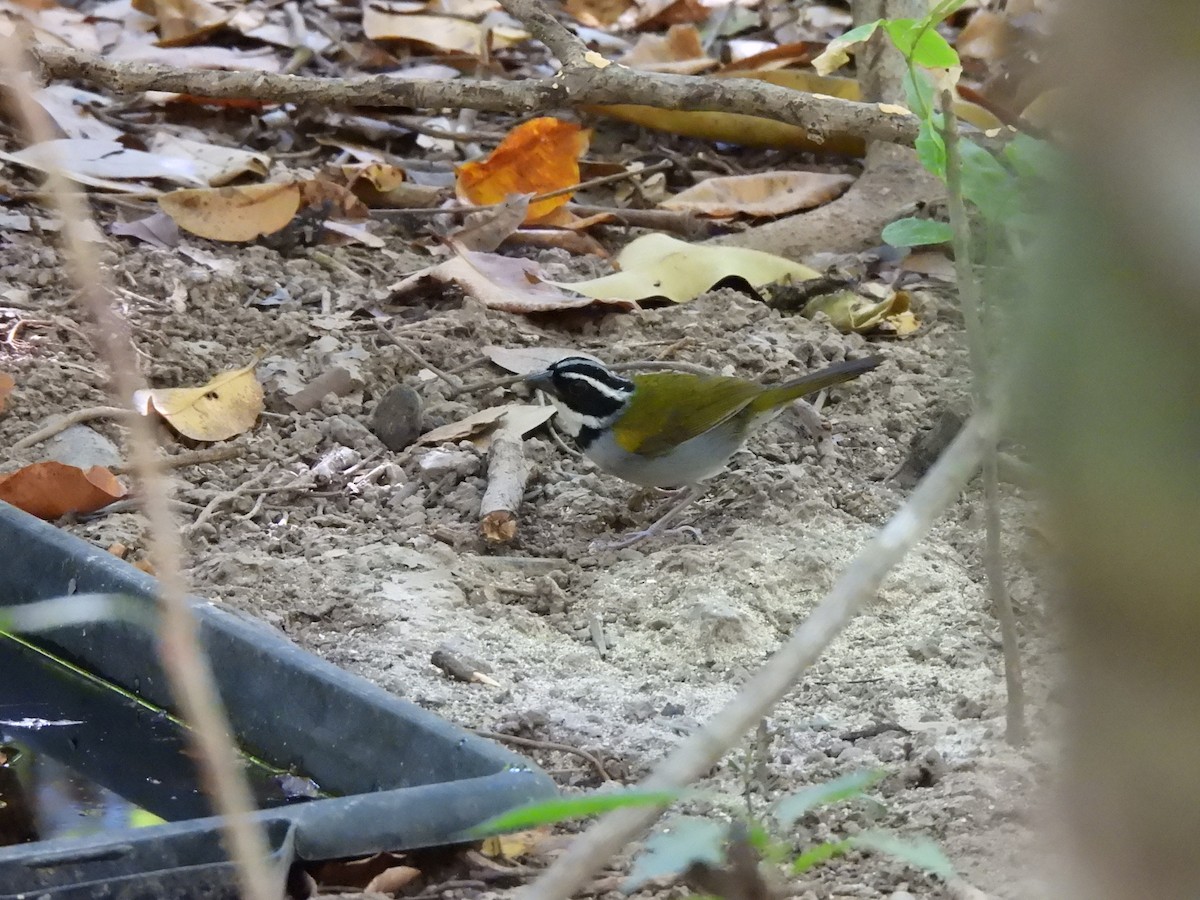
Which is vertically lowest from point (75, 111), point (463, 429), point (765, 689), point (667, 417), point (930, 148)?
point (75, 111)

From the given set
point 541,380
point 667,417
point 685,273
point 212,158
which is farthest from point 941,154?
point 212,158

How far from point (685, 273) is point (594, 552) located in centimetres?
175

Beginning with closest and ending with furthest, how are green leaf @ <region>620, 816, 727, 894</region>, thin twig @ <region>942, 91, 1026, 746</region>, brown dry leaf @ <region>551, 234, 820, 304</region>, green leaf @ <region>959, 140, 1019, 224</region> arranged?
green leaf @ <region>620, 816, 727, 894</region> < thin twig @ <region>942, 91, 1026, 746</region> < green leaf @ <region>959, 140, 1019, 224</region> < brown dry leaf @ <region>551, 234, 820, 304</region>

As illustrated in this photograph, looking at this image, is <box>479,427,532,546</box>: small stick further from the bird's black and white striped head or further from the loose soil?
the bird's black and white striped head

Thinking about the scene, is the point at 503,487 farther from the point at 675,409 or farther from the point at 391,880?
the point at 391,880

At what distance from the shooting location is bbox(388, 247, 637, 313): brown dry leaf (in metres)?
5.49

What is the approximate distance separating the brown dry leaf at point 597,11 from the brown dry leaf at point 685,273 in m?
3.06

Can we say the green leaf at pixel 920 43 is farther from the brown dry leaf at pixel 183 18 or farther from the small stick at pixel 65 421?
the brown dry leaf at pixel 183 18

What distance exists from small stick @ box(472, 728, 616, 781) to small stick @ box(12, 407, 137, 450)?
6.12 ft

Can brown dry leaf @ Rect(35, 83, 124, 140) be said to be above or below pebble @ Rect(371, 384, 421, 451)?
below

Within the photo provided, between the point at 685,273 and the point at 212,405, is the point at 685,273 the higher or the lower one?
the higher one

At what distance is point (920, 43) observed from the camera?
254 cm

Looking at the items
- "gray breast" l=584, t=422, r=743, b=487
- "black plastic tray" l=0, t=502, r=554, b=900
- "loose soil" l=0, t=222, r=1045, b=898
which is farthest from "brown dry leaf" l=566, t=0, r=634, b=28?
"black plastic tray" l=0, t=502, r=554, b=900

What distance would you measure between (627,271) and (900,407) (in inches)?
53.0
